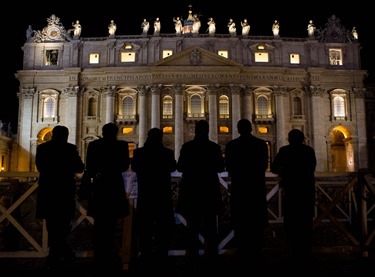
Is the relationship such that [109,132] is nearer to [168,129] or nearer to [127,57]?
[168,129]

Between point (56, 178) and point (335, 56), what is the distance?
47.5 meters

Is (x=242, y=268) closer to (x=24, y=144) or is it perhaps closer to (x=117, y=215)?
(x=117, y=215)

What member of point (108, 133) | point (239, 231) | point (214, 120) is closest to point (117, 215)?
point (108, 133)

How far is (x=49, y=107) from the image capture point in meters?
46.1

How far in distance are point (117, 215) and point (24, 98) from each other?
43.8 m

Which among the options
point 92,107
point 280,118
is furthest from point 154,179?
point 92,107

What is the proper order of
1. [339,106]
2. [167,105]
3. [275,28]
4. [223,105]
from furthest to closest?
1. [275,28]
2. [339,106]
3. [223,105]
4. [167,105]

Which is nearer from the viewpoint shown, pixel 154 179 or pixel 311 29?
pixel 154 179

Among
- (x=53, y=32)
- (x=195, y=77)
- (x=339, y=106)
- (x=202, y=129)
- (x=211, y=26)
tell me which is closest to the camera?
(x=202, y=129)

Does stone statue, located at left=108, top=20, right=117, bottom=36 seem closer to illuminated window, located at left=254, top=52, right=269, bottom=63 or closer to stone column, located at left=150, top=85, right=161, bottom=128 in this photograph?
stone column, located at left=150, top=85, right=161, bottom=128

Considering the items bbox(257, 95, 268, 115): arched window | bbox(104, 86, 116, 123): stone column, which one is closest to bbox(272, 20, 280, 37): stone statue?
bbox(257, 95, 268, 115): arched window

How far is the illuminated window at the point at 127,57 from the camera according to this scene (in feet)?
151

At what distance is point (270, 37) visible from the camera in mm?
46531

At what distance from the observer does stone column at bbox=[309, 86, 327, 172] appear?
44.1 meters
